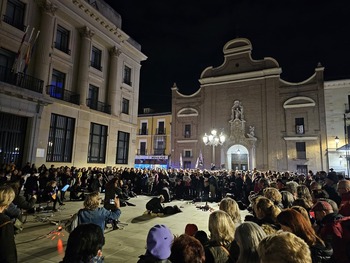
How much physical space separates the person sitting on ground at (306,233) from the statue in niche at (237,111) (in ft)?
98.0

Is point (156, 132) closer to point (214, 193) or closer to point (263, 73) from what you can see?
point (263, 73)

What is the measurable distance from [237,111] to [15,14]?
26102 mm

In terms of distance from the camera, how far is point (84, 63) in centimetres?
1877

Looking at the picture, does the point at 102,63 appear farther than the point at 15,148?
Yes

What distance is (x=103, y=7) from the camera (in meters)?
20.8

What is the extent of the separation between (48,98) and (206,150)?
2245 centimetres

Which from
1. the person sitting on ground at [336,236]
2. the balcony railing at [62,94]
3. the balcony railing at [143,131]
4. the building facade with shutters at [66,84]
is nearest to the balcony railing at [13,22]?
the building facade with shutters at [66,84]

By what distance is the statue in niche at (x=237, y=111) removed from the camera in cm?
3178

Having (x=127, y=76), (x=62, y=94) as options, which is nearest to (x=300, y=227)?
(x=62, y=94)

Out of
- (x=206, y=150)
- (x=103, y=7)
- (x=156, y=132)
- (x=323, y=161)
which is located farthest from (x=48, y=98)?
(x=323, y=161)

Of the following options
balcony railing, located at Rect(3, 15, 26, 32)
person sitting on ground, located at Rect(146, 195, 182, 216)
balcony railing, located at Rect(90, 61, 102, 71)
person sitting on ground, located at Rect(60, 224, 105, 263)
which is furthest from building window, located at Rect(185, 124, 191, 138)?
person sitting on ground, located at Rect(60, 224, 105, 263)

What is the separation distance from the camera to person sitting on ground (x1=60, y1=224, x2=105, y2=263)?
2.16 metres

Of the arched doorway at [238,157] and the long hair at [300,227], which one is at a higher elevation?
the arched doorway at [238,157]

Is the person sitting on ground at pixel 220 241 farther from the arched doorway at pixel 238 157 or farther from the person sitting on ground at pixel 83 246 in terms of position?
the arched doorway at pixel 238 157
